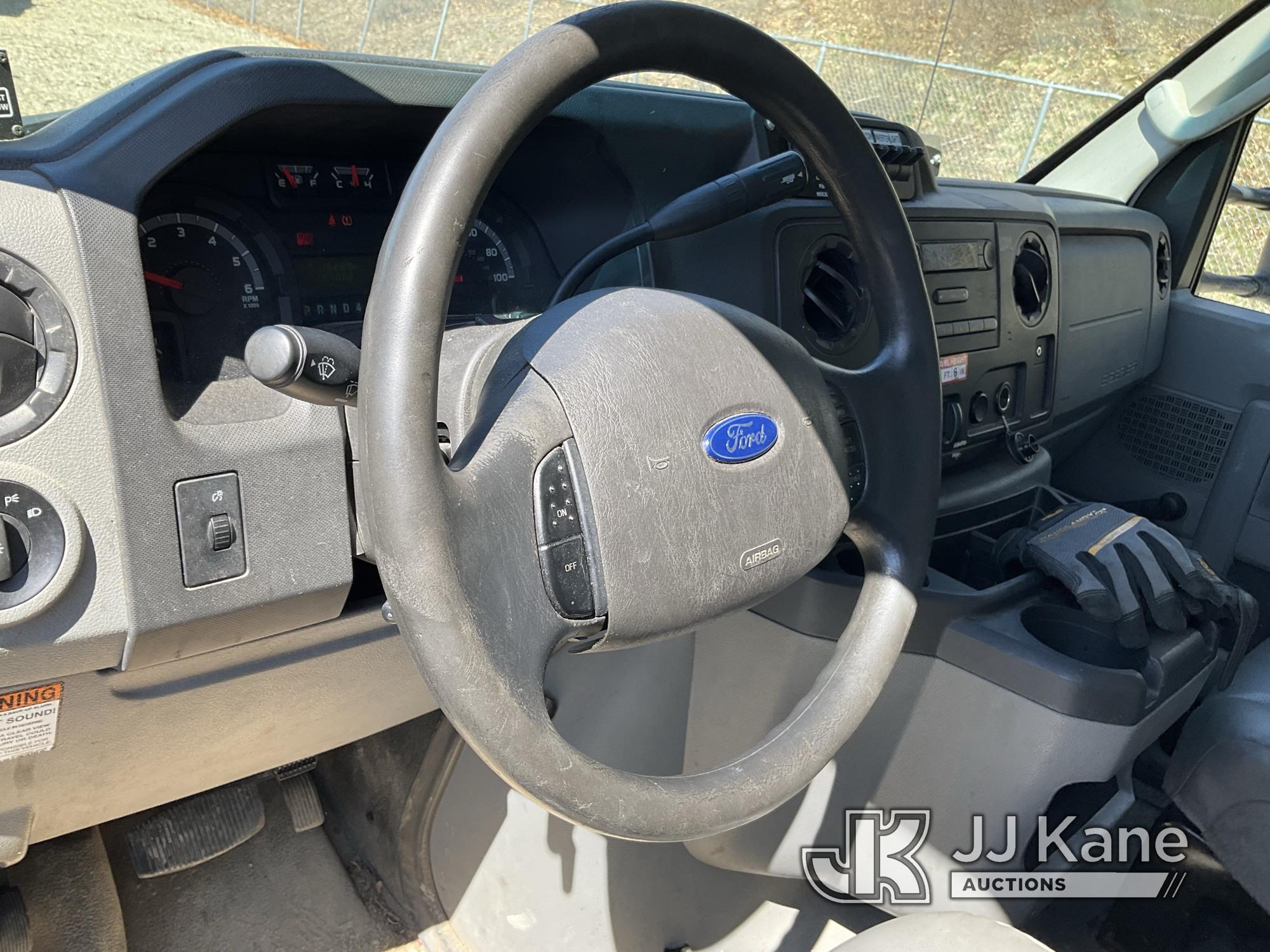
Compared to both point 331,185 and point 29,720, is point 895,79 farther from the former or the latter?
point 29,720

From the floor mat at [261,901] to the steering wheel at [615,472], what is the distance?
1.25 metres

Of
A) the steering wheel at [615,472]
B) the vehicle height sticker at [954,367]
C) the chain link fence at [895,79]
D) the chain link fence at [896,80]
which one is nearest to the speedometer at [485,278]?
the steering wheel at [615,472]

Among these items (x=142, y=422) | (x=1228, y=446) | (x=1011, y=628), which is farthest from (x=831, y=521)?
(x=1228, y=446)

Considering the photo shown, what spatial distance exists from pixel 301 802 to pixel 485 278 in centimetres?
109

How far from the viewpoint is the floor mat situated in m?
1.72

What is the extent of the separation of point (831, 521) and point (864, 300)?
59 centimetres

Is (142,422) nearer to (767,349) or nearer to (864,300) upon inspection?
(767,349)

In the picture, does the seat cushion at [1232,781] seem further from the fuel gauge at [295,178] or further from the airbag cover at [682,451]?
the fuel gauge at [295,178]

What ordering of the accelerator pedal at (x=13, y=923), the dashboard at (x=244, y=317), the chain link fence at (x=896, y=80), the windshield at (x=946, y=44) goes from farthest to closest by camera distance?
the chain link fence at (x=896, y=80)
the windshield at (x=946, y=44)
the accelerator pedal at (x=13, y=923)
the dashboard at (x=244, y=317)

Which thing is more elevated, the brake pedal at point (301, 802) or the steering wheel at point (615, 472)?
the steering wheel at point (615, 472)

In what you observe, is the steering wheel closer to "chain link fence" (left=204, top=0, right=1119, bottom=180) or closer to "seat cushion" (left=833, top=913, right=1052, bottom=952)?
"seat cushion" (left=833, top=913, right=1052, bottom=952)

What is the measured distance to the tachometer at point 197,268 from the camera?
1.03 meters

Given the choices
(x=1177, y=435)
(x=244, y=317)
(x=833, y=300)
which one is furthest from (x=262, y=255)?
(x=1177, y=435)

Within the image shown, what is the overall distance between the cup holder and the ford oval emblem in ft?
2.28
